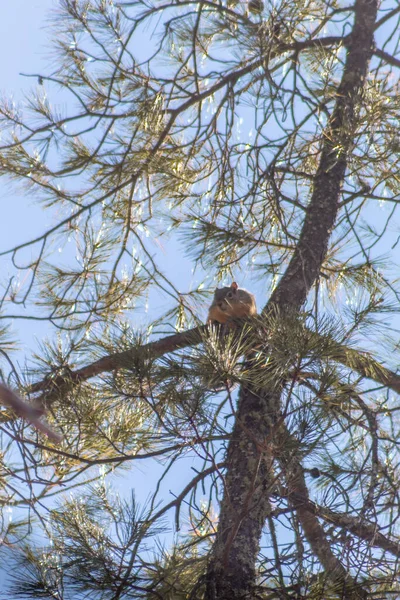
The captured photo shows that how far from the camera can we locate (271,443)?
1.72 m


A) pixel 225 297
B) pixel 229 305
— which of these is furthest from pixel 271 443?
pixel 225 297

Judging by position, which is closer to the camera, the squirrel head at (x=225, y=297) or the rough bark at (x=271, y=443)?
the rough bark at (x=271, y=443)

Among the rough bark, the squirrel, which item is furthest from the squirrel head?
the rough bark

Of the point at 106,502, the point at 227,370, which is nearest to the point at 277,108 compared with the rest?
the point at 227,370

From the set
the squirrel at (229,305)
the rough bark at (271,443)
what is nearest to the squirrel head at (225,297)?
the squirrel at (229,305)

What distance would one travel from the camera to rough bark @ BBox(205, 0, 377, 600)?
5.56 feet

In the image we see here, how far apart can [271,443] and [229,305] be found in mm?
944

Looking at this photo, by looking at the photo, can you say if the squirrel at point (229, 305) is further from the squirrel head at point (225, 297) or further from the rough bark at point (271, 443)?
the rough bark at point (271, 443)

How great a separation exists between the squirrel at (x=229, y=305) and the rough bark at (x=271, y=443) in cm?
32

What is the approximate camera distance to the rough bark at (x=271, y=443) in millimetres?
1693

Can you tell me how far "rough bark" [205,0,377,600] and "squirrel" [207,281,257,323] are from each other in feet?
1.06

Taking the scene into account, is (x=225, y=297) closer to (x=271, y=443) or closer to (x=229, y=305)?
Answer: (x=229, y=305)

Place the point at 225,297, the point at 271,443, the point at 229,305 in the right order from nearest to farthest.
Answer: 1. the point at 271,443
2. the point at 229,305
3. the point at 225,297

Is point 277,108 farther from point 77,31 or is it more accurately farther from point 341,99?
point 77,31
